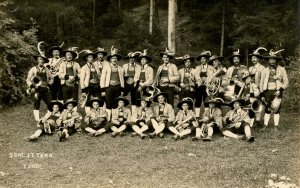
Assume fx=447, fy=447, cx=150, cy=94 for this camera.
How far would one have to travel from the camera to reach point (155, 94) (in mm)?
12523

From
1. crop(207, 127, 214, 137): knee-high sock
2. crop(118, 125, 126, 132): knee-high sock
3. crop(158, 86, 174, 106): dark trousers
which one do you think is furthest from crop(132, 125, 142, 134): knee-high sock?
crop(207, 127, 214, 137): knee-high sock

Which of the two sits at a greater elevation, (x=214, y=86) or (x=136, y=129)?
(x=214, y=86)

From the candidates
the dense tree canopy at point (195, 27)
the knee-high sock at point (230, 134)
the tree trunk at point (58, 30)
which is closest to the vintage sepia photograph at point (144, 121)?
the knee-high sock at point (230, 134)

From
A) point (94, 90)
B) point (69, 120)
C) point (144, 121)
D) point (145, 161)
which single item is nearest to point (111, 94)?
point (94, 90)

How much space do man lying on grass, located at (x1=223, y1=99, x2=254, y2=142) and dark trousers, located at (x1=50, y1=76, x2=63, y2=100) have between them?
15.8 feet

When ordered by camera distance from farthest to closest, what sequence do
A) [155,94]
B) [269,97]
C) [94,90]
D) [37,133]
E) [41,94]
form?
[94,90], [41,94], [155,94], [269,97], [37,133]

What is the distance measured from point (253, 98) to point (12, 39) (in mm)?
8233

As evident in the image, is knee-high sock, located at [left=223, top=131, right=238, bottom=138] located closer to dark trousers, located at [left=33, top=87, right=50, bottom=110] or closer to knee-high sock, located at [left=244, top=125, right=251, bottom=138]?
knee-high sock, located at [left=244, top=125, right=251, bottom=138]

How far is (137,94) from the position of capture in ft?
42.8

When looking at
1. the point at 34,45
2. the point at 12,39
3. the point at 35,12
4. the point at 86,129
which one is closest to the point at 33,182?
the point at 86,129

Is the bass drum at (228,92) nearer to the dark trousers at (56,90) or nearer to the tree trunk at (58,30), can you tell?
the dark trousers at (56,90)

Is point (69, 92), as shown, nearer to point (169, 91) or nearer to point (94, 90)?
point (94, 90)

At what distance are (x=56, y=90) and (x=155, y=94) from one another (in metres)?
2.94

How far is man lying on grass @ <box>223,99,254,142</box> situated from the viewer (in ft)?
37.4
